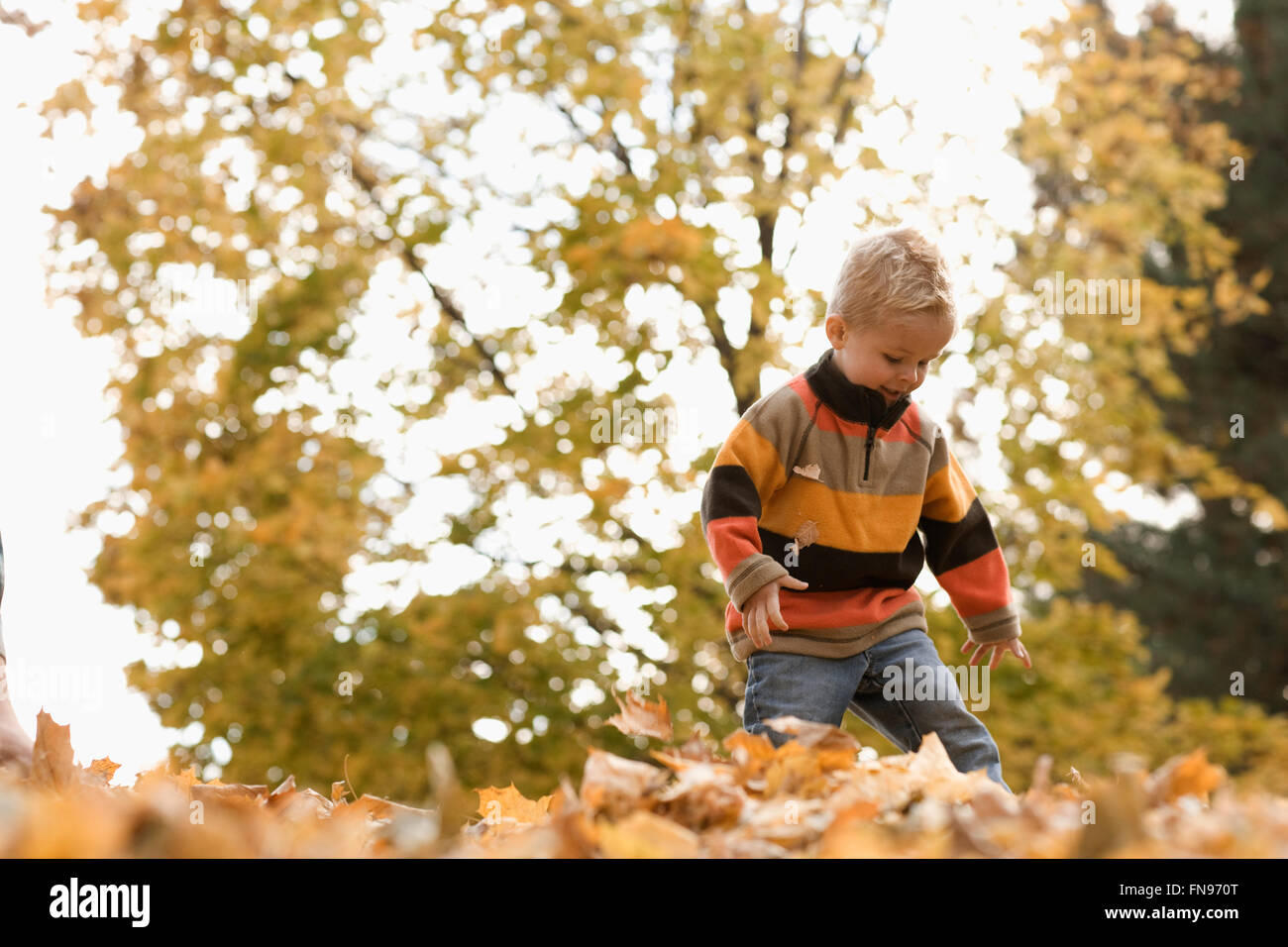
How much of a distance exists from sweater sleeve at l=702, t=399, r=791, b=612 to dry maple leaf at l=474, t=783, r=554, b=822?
25.7 inches

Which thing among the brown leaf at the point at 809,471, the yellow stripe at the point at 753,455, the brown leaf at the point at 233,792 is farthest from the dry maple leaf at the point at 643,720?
the brown leaf at the point at 809,471

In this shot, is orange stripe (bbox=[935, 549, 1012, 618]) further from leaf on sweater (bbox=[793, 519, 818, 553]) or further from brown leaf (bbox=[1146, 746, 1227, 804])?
brown leaf (bbox=[1146, 746, 1227, 804])

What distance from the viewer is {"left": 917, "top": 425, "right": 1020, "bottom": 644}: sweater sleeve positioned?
277cm

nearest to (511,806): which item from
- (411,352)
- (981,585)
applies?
(981,585)

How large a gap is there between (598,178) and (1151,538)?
1141cm

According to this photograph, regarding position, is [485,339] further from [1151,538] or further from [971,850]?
[1151,538]

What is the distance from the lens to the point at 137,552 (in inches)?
221

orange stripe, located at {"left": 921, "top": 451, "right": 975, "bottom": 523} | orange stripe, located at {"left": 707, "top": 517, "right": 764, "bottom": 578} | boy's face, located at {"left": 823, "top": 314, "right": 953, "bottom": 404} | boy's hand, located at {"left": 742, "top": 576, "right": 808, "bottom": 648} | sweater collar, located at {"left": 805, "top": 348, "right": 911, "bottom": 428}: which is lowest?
boy's hand, located at {"left": 742, "top": 576, "right": 808, "bottom": 648}

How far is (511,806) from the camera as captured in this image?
1.81m

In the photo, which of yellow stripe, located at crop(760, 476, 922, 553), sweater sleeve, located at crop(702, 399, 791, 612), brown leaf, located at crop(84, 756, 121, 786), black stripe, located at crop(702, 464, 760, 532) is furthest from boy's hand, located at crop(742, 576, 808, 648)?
brown leaf, located at crop(84, 756, 121, 786)

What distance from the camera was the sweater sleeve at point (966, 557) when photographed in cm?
277

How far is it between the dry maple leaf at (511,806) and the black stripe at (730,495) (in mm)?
774

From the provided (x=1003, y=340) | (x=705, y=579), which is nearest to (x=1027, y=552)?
(x=1003, y=340)

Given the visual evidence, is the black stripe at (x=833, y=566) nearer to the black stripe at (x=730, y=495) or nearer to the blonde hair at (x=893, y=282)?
the black stripe at (x=730, y=495)
